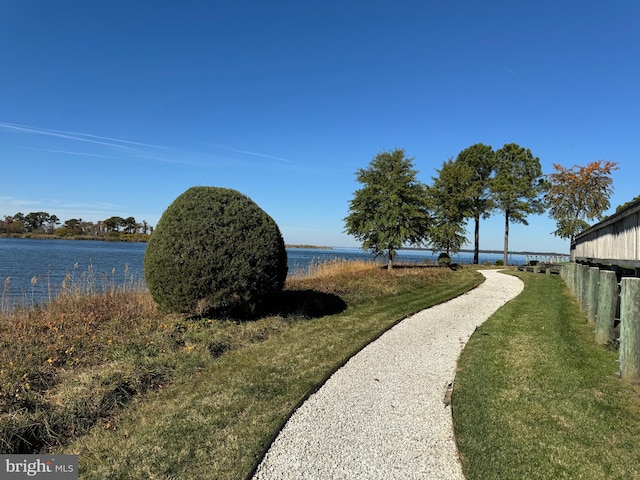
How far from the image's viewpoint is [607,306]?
6.75 meters

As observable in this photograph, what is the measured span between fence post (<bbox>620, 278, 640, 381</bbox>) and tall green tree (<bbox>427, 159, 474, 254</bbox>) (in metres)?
24.3

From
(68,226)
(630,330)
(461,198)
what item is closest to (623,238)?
(630,330)

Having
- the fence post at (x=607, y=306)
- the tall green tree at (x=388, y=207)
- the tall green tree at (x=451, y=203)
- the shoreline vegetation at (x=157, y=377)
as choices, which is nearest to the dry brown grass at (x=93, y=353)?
the shoreline vegetation at (x=157, y=377)

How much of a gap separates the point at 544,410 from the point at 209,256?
5775 mm

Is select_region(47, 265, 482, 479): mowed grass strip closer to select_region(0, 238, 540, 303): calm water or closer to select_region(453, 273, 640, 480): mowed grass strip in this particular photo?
select_region(453, 273, 640, 480): mowed grass strip

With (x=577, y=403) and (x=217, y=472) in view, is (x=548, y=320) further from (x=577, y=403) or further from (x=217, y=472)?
(x=217, y=472)

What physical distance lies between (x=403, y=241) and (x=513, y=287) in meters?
6.63

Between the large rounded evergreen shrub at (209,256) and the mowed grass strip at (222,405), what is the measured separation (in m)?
0.74

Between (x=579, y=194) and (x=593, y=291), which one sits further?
(x=579, y=194)

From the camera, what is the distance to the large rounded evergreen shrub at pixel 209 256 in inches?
299

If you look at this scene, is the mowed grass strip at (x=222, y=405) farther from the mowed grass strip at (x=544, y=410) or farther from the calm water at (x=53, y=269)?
the calm water at (x=53, y=269)

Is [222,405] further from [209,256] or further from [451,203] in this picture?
[451,203]

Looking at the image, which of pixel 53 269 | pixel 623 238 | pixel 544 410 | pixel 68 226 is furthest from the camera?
pixel 68 226

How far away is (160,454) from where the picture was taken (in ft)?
11.7
